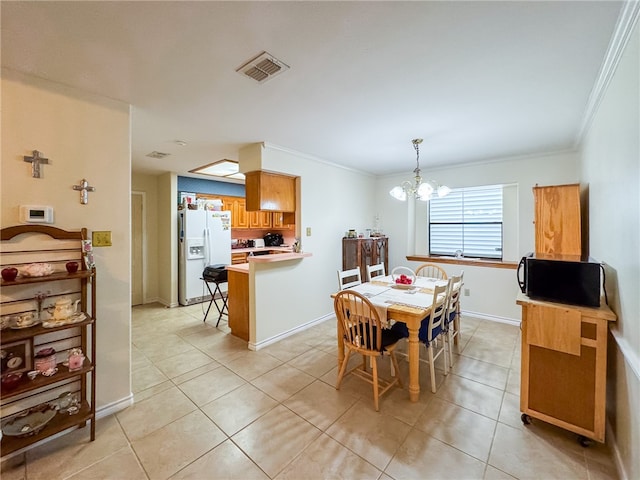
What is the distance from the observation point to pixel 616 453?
1.66m

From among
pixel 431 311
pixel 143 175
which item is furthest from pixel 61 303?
pixel 143 175

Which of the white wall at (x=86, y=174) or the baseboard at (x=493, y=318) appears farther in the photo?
the baseboard at (x=493, y=318)

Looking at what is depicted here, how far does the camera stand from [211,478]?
156 centimetres

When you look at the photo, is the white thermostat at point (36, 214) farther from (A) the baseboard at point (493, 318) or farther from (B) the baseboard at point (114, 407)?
(A) the baseboard at point (493, 318)

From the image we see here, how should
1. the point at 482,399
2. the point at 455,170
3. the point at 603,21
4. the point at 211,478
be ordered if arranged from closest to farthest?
the point at 603,21, the point at 211,478, the point at 482,399, the point at 455,170

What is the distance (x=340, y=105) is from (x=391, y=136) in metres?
1.00

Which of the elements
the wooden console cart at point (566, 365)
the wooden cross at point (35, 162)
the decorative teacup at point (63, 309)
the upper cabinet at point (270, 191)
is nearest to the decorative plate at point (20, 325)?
the decorative teacup at point (63, 309)

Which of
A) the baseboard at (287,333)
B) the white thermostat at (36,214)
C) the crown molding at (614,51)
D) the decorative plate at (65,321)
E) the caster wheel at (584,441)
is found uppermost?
the crown molding at (614,51)

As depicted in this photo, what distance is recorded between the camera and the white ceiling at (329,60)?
4.28 ft

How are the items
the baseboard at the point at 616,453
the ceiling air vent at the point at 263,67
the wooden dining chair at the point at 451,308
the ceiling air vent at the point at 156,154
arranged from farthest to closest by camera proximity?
the ceiling air vent at the point at 156,154 < the wooden dining chair at the point at 451,308 < the ceiling air vent at the point at 263,67 < the baseboard at the point at 616,453

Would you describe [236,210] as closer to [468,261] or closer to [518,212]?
[468,261]

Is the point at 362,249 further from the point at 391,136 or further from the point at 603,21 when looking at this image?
the point at 603,21

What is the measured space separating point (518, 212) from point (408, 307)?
2796mm

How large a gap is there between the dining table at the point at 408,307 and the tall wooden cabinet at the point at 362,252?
1256 millimetres
